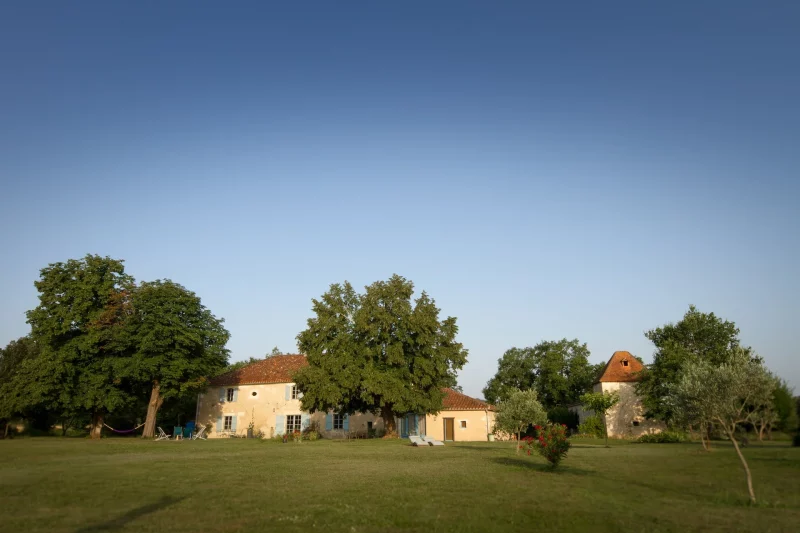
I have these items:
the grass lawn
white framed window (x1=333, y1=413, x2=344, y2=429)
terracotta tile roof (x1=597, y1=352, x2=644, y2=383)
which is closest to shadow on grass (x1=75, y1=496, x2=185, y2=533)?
the grass lawn

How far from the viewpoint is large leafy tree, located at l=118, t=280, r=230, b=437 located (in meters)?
41.9

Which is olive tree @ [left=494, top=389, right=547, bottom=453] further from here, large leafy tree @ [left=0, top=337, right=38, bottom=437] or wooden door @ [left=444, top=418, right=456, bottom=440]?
large leafy tree @ [left=0, top=337, right=38, bottom=437]

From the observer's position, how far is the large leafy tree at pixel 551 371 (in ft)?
268

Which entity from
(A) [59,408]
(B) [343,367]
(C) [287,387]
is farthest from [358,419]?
(A) [59,408]

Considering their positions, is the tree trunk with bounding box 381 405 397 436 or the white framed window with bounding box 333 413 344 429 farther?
the white framed window with bounding box 333 413 344 429

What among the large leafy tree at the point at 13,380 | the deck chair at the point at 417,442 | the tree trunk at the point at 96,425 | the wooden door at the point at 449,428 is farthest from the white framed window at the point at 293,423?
the large leafy tree at the point at 13,380

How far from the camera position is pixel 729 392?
12648 mm

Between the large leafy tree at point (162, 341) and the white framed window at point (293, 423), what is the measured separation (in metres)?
9.23

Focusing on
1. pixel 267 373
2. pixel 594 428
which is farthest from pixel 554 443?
pixel 594 428

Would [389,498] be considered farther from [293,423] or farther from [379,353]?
[293,423]

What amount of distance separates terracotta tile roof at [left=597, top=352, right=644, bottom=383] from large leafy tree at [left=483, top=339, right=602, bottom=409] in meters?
18.5

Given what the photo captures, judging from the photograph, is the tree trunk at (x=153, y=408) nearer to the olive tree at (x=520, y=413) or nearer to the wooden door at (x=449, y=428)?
the wooden door at (x=449, y=428)

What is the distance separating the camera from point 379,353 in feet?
137

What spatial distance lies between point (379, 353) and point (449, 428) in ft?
44.9
